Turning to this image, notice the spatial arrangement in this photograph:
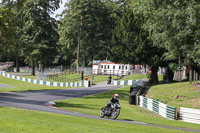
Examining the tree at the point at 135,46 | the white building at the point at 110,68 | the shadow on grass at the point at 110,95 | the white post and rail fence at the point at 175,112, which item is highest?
the tree at the point at 135,46

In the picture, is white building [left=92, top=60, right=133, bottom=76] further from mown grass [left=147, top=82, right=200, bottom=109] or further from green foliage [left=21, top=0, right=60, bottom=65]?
mown grass [left=147, top=82, right=200, bottom=109]

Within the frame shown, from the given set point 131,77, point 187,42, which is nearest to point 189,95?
point 187,42

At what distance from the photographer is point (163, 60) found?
4619 cm

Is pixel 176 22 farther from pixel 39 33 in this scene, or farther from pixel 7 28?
pixel 39 33

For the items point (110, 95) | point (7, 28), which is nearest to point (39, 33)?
point (7, 28)

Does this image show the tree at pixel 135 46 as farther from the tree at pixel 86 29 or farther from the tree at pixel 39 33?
the tree at pixel 86 29

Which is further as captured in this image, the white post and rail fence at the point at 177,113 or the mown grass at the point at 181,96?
the mown grass at the point at 181,96

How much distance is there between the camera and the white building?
77.7 metres

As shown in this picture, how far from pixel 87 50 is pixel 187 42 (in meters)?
58.2

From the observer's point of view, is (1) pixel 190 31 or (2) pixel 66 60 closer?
(1) pixel 190 31

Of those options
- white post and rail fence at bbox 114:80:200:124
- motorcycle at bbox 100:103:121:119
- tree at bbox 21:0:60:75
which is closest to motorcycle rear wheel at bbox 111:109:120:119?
motorcycle at bbox 100:103:121:119

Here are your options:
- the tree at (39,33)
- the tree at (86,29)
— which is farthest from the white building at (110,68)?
the tree at (39,33)

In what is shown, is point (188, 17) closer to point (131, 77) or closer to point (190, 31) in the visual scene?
point (190, 31)

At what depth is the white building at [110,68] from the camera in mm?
77700
